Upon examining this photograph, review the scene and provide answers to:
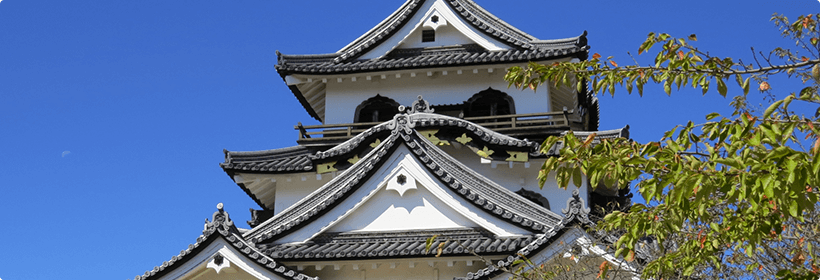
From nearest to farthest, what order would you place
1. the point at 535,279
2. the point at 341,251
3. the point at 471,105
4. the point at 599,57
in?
the point at 599,57
the point at 535,279
the point at 341,251
the point at 471,105

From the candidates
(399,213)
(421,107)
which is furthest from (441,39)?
(399,213)

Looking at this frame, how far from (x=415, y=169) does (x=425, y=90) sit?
618 cm

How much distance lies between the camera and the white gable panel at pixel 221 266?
10852 millimetres

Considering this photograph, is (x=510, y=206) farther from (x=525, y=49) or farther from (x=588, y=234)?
(x=525, y=49)

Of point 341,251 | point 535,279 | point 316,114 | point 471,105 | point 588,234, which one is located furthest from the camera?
point 316,114

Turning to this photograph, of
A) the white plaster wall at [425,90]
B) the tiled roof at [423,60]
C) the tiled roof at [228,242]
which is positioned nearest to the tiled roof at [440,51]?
the tiled roof at [423,60]

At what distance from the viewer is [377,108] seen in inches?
719

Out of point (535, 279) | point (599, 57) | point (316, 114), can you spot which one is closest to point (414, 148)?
point (535, 279)

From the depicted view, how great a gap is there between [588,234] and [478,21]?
9559mm

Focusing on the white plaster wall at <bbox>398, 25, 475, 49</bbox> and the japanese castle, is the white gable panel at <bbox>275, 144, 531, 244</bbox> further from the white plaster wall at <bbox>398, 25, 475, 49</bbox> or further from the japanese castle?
the white plaster wall at <bbox>398, 25, 475, 49</bbox>

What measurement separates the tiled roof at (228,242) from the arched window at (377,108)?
752 cm

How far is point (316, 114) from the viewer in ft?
65.8

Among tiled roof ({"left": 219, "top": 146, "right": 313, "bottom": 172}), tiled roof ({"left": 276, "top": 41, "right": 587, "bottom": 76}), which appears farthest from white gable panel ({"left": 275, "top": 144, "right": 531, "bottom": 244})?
tiled roof ({"left": 276, "top": 41, "right": 587, "bottom": 76})

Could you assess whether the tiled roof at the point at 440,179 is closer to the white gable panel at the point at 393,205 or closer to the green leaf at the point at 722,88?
the white gable panel at the point at 393,205
